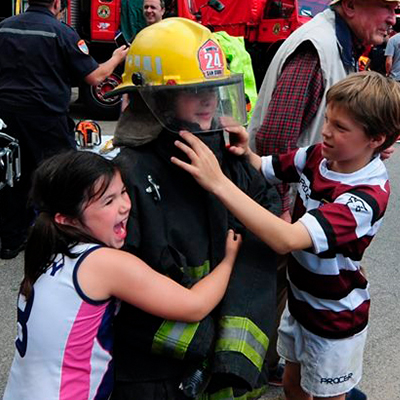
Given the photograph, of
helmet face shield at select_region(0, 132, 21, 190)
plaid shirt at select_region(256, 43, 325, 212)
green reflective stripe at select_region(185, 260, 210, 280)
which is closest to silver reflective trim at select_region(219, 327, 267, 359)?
green reflective stripe at select_region(185, 260, 210, 280)

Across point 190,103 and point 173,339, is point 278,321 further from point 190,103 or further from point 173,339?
point 190,103

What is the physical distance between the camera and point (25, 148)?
4.00 m

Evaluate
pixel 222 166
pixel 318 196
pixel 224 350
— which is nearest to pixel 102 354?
pixel 224 350

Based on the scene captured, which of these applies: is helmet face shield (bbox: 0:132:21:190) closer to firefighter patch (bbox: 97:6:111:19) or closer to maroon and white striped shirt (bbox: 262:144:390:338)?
maroon and white striped shirt (bbox: 262:144:390:338)

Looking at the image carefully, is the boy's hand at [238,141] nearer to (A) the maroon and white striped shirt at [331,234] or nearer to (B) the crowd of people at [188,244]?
(B) the crowd of people at [188,244]

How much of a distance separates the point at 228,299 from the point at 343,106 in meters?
0.70

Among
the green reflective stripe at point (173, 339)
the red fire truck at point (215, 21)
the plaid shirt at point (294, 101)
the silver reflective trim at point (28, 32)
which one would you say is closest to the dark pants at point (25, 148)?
the silver reflective trim at point (28, 32)

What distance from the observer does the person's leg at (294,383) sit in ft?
7.22

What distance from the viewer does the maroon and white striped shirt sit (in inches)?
63.8

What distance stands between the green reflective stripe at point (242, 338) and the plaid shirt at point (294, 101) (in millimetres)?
946

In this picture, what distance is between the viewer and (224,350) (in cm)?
144

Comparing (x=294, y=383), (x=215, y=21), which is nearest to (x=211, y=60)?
(x=294, y=383)

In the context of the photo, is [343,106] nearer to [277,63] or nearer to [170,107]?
[170,107]

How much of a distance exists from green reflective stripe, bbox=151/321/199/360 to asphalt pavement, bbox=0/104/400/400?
1495 mm
